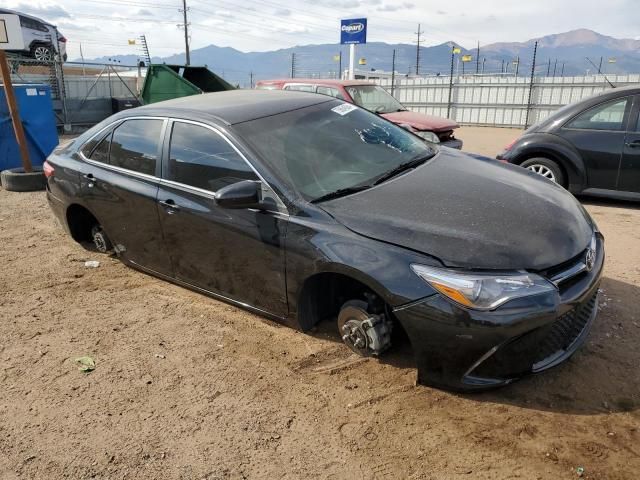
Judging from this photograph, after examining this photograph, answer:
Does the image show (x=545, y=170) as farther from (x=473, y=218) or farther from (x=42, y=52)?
(x=42, y=52)

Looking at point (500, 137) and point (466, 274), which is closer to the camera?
point (466, 274)

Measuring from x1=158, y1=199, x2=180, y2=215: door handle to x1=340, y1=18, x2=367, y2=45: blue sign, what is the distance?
767 inches

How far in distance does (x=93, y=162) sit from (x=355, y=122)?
2315 mm

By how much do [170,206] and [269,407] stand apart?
1.69 metres

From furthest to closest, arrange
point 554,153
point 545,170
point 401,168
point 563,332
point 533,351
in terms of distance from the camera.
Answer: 1. point 545,170
2. point 554,153
3. point 401,168
4. point 563,332
5. point 533,351

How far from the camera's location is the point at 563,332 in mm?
2727

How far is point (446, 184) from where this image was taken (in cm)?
332

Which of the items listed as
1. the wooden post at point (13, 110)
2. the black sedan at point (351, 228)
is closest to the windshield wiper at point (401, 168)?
the black sedan at point (351, 228)

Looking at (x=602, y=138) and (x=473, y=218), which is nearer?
(x=473, y=218)

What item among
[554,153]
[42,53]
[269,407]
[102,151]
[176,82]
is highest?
[42,53]

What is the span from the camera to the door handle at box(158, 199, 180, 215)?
3.74 meters

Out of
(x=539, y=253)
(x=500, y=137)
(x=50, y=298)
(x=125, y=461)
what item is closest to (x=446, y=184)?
(x=539, y=253)

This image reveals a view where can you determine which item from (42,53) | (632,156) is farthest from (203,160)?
(42,53)

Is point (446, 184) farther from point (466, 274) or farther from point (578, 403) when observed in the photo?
point (578, 403)
